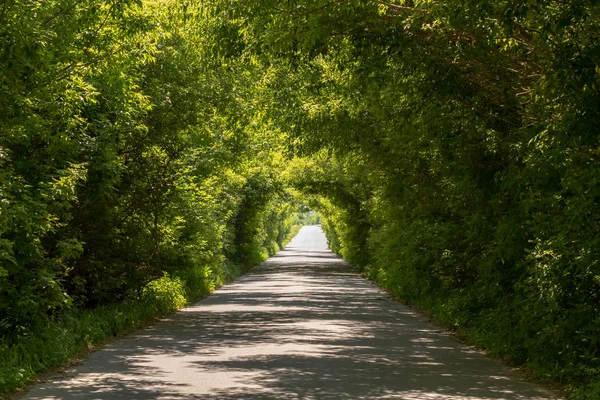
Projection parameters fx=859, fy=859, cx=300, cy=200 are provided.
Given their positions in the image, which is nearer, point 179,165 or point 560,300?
point 560,300


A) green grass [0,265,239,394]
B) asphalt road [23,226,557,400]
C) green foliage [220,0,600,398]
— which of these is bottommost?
asphalt road [23,226,557,400]

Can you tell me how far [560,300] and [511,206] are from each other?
333 cm

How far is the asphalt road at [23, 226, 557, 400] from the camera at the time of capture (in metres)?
9.85

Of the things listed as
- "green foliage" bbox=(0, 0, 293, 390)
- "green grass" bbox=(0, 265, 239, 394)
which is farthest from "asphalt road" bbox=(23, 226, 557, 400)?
"green foliage" bbox=(0, 0, 293, 390)

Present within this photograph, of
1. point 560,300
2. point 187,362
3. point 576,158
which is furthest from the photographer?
point 187,362

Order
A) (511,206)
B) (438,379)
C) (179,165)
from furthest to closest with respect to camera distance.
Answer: (179,165)
(511,206)
(438,379)

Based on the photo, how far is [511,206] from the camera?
42.9ft

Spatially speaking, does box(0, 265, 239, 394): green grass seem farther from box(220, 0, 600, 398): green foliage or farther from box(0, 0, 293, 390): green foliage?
box(220, 0, 600, 398): green foliage

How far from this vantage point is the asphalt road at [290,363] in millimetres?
9852

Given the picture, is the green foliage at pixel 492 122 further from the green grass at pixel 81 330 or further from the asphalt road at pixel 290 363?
the green grass at pixel 81 330

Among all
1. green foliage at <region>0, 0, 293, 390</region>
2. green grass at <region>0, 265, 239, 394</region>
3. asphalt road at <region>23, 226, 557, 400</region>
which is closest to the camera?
asphalt road at <region>23, 226, 557, 400</region>

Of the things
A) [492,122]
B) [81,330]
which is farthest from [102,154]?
[492,122]

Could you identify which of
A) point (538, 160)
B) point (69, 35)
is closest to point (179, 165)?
point (69, 35)

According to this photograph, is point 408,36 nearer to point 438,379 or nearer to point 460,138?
point 460,138
